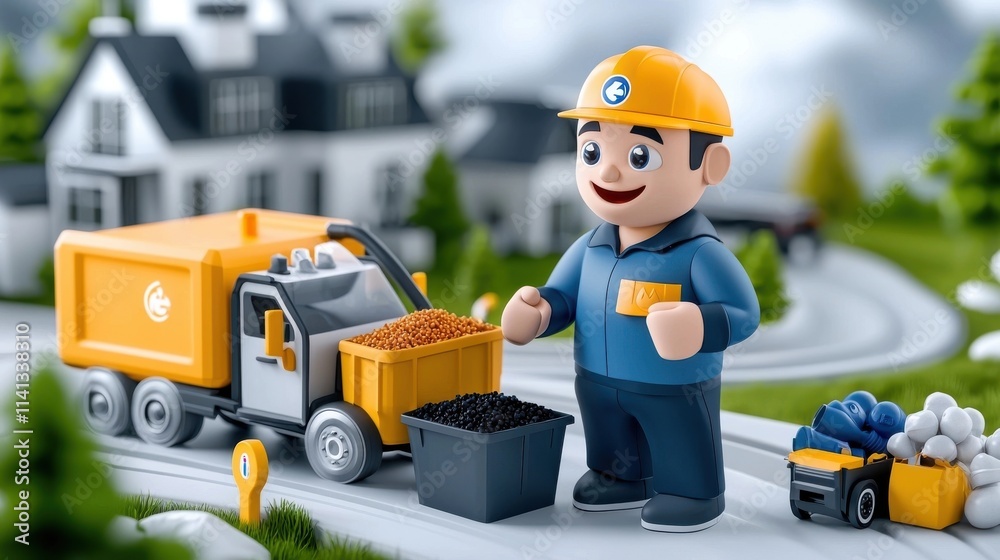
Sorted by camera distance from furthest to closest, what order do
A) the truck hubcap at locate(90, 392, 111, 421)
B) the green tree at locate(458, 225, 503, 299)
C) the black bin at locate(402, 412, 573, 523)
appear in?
Result: the green tree at locate(458, 225, 503, 299), the truck hubcap at locate(90, 392, 111, 421), the black bin at locate(402, 412, 573, 523)

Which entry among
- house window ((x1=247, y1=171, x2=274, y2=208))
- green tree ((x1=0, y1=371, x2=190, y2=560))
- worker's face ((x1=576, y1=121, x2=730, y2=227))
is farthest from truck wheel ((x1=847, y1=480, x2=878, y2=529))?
house window ((x1=247, y1=171, x2=274, y2=208))

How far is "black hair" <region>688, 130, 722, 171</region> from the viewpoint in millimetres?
5463

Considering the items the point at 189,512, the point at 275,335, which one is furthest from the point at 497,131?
the point at 189,512

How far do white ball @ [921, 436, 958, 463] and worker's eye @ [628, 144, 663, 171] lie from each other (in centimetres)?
171

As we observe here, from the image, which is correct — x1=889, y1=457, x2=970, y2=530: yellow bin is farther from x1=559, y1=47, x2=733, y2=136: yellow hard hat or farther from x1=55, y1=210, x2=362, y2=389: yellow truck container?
x1=55, y1=210, x2=362, y2=389: yellow truck container

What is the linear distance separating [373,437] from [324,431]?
0.88 feet

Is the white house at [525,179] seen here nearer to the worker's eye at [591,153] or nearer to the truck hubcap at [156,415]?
the truck hubcap at [156,415]

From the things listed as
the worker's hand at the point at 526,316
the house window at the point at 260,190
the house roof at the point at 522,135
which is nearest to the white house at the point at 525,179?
the house roof at the point at 522,135

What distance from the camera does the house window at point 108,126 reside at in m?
12.0

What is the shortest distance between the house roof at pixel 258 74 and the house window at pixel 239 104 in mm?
81

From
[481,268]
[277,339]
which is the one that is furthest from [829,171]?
[277,339]

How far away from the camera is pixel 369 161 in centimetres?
1352

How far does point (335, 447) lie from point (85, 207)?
23.5 feet

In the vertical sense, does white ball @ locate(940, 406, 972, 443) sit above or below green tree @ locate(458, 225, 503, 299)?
above
